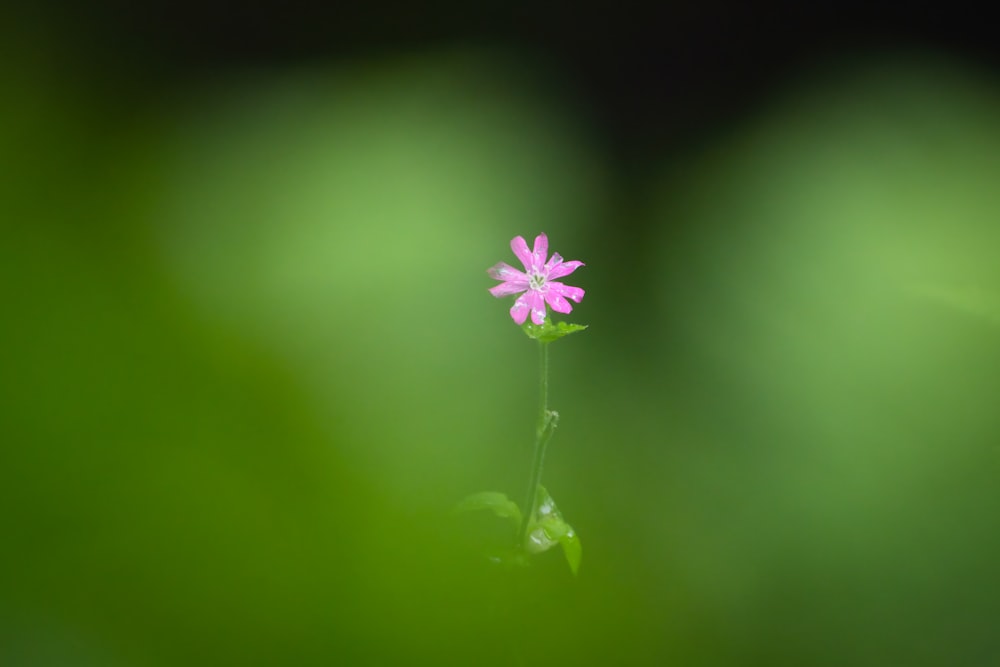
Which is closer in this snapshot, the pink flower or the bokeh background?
the bokeh background

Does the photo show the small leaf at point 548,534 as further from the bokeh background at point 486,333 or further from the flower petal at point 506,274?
the flower petal at point 506,274

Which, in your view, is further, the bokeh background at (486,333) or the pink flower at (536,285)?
the pink flower at (536,285)

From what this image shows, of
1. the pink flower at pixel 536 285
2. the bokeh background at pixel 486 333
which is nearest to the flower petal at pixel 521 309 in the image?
the pink flower at pixel 536 285

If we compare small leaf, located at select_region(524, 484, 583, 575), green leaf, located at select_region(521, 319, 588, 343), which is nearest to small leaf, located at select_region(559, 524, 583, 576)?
small leaf, located at select_region(524, 484, 583, 575)

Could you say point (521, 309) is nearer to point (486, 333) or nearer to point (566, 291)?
point (566, 291)

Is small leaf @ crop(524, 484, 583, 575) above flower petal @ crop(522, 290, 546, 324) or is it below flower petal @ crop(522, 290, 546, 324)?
below

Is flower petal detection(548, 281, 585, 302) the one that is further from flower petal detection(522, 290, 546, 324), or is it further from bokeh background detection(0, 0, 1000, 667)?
bokeh background detection(0, 0, 1000, 667)

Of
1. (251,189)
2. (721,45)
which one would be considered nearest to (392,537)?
(251,189)
